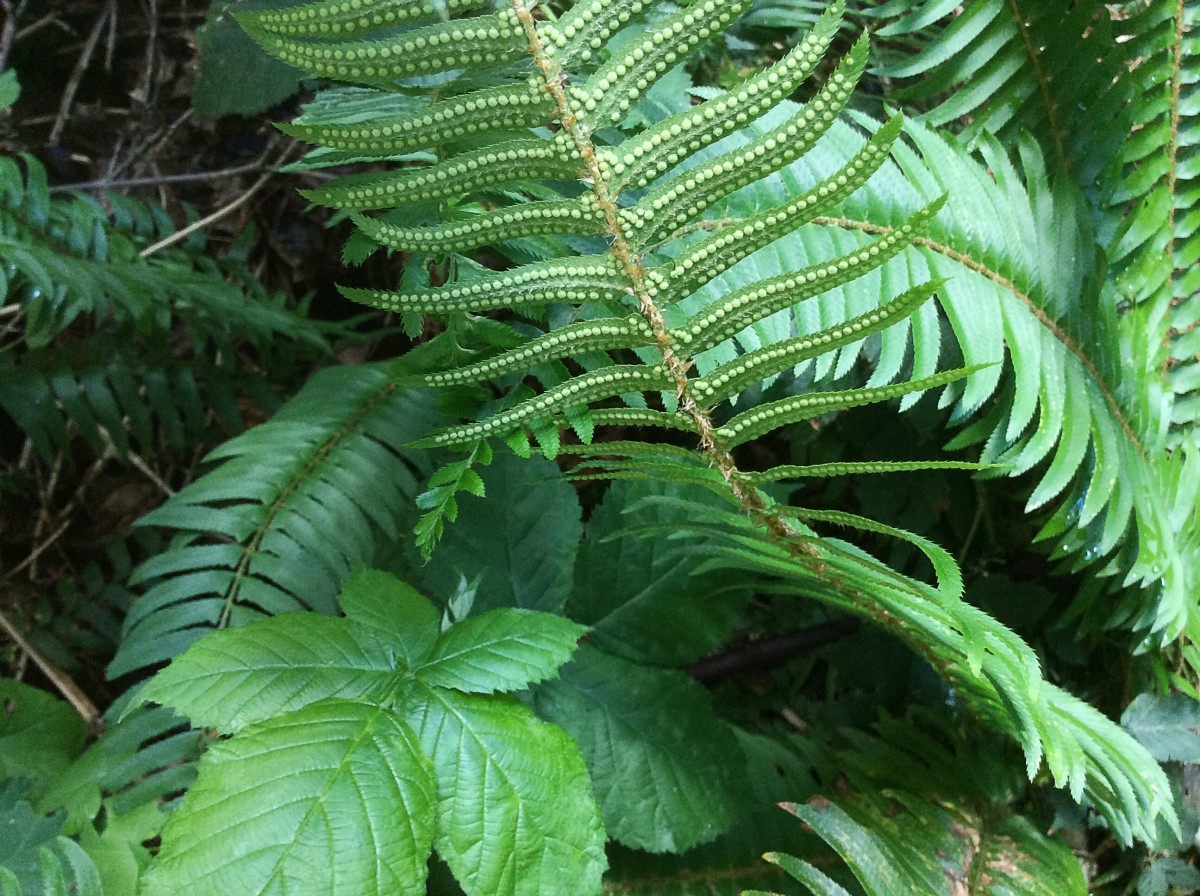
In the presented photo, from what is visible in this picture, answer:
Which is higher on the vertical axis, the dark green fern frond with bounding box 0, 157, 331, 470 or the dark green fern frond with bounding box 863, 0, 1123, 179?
the dark green fern frond with bounding box 863, 0, 1123, 179

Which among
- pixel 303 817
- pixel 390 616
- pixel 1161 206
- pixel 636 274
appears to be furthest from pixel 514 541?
pixel 1161 206

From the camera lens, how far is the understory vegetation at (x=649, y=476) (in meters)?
0.95

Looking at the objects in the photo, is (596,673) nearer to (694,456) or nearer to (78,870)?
(694,456)

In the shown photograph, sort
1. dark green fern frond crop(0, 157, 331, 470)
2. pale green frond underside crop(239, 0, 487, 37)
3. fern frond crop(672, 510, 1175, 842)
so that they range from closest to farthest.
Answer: pale green frond underside crop(239, 0, 487, 37) → fern frond crop(672, 510, 1175, 842) → dark green fern frond crop(0, 157, 331, 470)

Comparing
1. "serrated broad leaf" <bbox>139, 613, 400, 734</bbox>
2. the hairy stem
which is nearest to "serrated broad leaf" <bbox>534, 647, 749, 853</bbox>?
"serrated broad leaf" <bbox>139, 613, 400, 734</bbox>

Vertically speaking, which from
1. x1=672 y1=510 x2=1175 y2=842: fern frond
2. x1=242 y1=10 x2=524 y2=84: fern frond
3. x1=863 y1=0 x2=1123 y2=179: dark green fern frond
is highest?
x1=863 y1=0 x2=1123 y2=179: dark green fern frond

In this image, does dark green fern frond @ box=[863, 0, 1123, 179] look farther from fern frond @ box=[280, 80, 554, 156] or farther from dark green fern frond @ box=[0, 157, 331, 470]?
dark green fern frond @ box=[0, 157, 331, 470]

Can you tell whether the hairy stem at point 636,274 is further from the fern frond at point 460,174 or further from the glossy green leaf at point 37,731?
the glossy green leaf at point 37,731

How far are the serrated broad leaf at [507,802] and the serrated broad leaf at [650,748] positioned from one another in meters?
0.30

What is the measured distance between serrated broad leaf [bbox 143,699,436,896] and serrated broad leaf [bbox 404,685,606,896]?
0.05 metres

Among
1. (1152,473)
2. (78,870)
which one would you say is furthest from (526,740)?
(1152,473)

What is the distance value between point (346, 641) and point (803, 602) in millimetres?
1266

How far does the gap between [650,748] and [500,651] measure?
441 millimetres

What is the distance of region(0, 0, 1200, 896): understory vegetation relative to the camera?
0.95 metres
